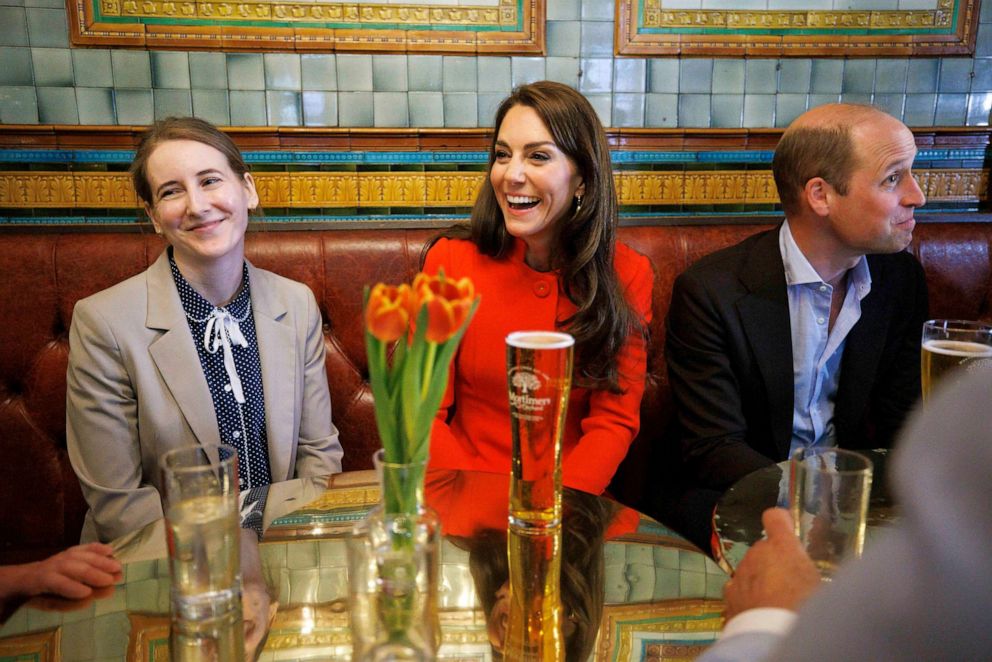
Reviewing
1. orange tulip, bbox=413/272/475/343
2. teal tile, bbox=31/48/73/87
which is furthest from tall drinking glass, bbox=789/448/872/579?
teal tile, bbox=31/48/73/87

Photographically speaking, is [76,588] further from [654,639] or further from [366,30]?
[366,30]

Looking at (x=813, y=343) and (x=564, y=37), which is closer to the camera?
(x=813, y=343)

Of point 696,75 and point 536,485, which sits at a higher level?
point 696,75

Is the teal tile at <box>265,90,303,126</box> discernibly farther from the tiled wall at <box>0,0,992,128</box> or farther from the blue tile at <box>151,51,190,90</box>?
the blue tile at <box>151,51,190,90</box>

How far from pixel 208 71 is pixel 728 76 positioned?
5.84 feet

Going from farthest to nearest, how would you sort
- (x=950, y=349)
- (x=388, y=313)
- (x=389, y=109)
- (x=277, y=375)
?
(x=389, y=109), (x=277, y=375), (x=950, y=349), (x=388, y=313)

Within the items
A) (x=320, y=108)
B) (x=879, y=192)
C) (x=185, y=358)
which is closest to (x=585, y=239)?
(x=879, y=192)

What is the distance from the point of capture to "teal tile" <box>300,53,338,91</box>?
2.58 m

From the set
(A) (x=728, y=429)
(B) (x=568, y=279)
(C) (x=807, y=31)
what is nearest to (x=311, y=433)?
(B) (x=568, y=279)

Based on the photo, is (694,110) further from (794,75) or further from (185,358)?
(185,358)

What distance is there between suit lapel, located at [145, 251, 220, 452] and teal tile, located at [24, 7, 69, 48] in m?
1.35

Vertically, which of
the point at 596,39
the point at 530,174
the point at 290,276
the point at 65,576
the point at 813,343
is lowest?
the point at 65,576

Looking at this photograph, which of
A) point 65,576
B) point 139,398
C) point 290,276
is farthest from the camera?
point 290,276

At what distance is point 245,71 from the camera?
2559 millimetres
